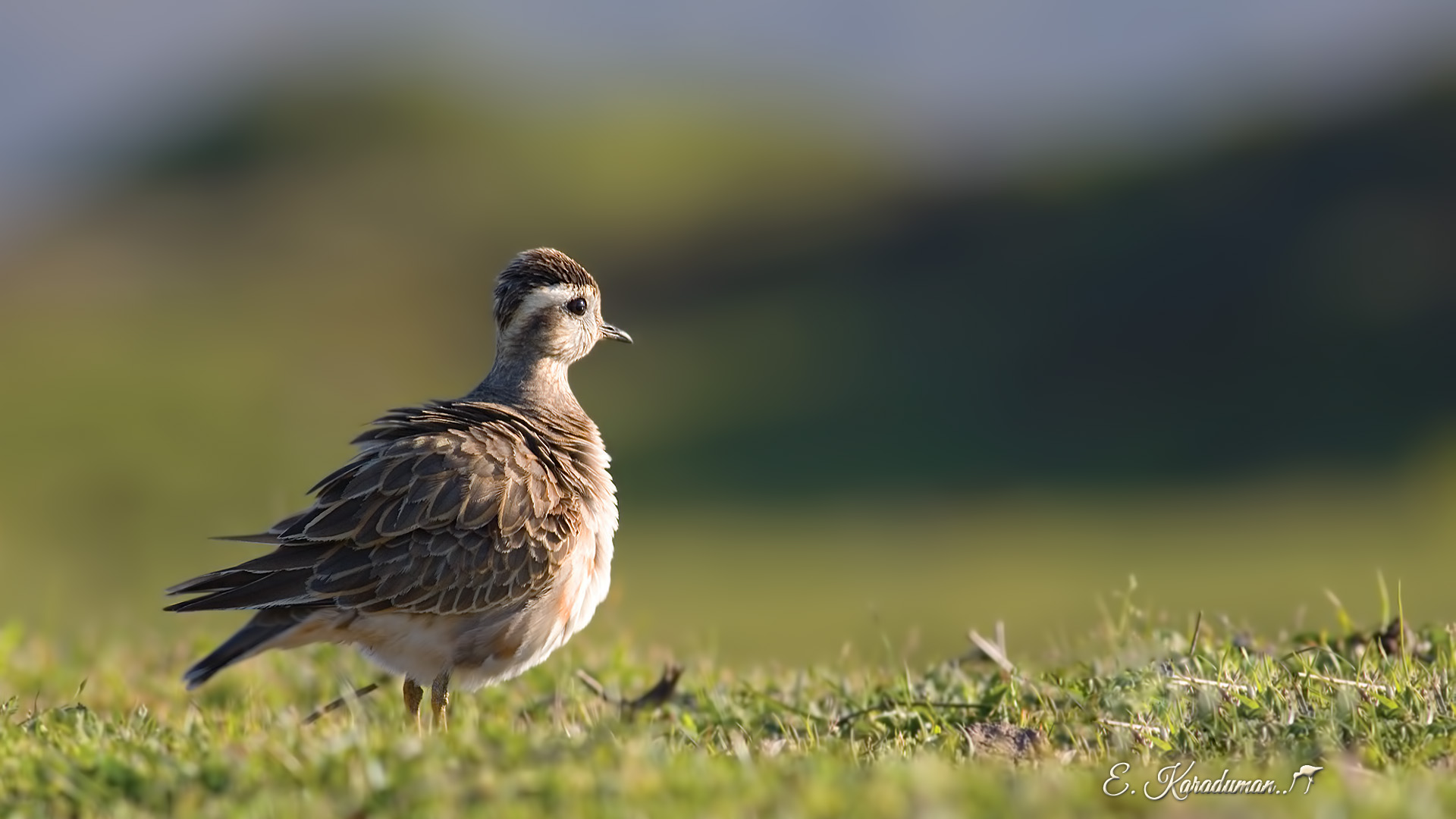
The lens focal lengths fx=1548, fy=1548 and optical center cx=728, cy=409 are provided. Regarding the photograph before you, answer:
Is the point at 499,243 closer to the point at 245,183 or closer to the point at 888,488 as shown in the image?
→ the point at 245,183

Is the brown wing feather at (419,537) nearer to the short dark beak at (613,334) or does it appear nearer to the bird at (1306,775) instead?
the short dark beak at (613,334)

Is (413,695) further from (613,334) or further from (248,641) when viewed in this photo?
(613,334)

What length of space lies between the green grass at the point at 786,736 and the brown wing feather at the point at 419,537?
2.17ft

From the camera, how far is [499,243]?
2272 inches

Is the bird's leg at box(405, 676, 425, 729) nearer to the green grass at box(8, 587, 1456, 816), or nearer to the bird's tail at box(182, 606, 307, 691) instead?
the green grass at box(8, 587, 1456, 816)

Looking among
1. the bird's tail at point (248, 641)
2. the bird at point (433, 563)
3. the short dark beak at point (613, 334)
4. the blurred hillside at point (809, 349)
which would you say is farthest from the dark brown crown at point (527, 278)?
the blurred hillside at point (809, 349)

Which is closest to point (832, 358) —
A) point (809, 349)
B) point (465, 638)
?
point (809, 349)

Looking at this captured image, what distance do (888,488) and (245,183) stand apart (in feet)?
125

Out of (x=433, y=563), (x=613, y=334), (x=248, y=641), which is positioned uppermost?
(x=613, y=334)

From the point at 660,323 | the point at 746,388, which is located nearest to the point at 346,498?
the point at 746,388

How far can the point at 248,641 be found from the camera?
7309 millimetres

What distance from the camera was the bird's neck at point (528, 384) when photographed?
30.5 feet

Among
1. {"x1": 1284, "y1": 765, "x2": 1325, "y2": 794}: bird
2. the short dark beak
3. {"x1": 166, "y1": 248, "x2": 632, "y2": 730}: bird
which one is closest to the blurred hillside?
the short dark beak

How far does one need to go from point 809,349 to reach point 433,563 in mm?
36922
